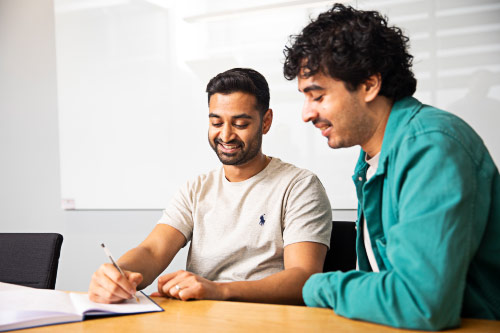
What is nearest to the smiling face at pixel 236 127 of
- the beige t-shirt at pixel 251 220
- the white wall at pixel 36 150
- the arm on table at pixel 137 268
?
the beige t-shirt at pixel 251 220

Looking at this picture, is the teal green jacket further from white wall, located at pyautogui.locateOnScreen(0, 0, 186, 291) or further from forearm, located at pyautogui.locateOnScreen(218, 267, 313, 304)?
white wall, located at pyautogui.locateOnScreen(0, 0, 186, 291)

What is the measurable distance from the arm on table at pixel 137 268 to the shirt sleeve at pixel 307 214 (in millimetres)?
434

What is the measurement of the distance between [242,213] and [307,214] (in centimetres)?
25

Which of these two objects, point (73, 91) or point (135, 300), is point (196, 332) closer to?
point (135, 300)

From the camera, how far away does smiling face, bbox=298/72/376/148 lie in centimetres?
113

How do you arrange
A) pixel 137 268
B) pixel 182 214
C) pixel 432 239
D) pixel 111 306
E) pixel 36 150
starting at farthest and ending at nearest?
pixel 36 150 < pixel 182 214 < pixel 137 268 < pixel 111 306 < pixel 432 239

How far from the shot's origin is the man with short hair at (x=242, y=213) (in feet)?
4.98

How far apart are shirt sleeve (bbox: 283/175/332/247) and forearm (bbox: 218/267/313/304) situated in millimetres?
138

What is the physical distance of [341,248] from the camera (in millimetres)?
1553

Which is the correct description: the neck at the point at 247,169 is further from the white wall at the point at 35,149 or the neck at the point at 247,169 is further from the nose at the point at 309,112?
the white wall at the point at 35,149

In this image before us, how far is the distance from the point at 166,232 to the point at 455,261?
1.10 m

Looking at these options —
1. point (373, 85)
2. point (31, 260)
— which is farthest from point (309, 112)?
point (31, 260)

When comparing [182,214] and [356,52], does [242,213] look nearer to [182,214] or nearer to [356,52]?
[182,214]

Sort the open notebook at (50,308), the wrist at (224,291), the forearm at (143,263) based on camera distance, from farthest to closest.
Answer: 1. the forearm at (143,263)
2. the wrist at (224,291)
3. the open notebook at (50,308)
